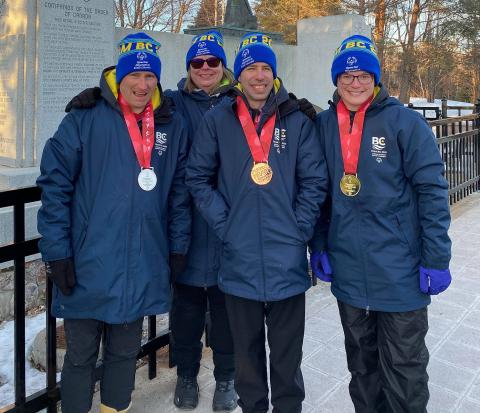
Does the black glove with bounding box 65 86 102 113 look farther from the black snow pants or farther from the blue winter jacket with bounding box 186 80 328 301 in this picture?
the black snow pants

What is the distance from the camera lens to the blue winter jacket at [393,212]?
2174mm

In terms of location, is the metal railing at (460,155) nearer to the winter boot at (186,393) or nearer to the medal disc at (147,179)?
the winter boot at (186,393)

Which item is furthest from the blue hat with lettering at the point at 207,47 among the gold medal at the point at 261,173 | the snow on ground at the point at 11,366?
the snow on ground at the point at 11,366

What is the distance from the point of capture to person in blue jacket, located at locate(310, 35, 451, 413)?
7.18 feet

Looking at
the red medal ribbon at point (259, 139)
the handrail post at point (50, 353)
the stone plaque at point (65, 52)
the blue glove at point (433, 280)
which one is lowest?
the handrail post at point (50, 353)

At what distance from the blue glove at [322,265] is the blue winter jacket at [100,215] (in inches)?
32.0

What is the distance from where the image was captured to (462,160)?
26.3ft

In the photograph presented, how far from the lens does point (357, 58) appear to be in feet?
7.56

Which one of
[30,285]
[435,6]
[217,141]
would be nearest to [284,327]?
[217,141]

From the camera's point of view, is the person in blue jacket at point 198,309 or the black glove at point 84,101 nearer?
the black glove at point 84,101

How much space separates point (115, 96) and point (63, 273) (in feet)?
2.75

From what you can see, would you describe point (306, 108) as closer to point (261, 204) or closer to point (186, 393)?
point (261, 204)

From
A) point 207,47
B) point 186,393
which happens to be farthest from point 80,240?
point 207,47

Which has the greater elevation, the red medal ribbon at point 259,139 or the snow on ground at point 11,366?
the red medal ribbon at point 259,139
